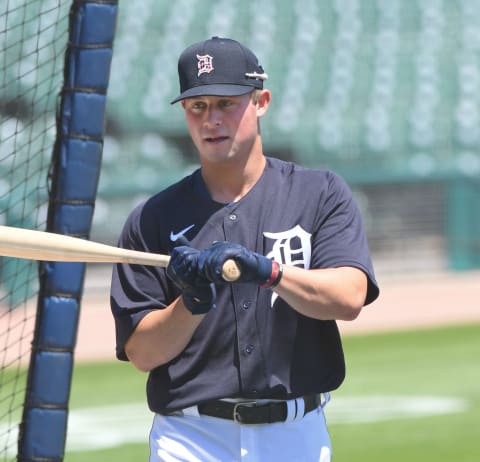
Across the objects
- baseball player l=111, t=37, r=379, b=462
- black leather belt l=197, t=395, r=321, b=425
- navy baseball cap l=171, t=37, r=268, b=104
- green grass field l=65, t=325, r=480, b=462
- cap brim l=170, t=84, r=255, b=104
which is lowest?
green grass field l=65, t=325, r=480, b=462

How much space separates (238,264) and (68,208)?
3.82 ft

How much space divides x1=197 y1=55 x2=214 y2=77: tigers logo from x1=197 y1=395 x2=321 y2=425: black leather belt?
904mm

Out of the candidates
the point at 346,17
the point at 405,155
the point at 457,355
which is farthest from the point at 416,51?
the point at 457,355

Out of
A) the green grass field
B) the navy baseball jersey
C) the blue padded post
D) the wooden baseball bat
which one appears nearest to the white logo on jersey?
the navy baseball jersey

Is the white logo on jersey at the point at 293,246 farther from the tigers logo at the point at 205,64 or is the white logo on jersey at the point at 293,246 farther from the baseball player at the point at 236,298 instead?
the tigers logo at the point at 205,64

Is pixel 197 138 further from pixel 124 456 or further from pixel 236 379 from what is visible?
pixel 124 456

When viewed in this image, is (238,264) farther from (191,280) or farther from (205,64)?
(205,64)

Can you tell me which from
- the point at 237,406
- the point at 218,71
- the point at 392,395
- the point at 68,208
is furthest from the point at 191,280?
the point at 392,395

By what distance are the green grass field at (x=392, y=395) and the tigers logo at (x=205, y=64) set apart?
391cm

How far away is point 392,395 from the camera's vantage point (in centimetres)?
814

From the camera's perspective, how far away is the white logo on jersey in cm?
306

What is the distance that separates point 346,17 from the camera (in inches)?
649

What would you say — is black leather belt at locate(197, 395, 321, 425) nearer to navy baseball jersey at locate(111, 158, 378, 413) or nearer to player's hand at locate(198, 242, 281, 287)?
navy baseball jersey at locate(111, 158, 378, 413)

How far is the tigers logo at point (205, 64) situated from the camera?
303 centimetres
